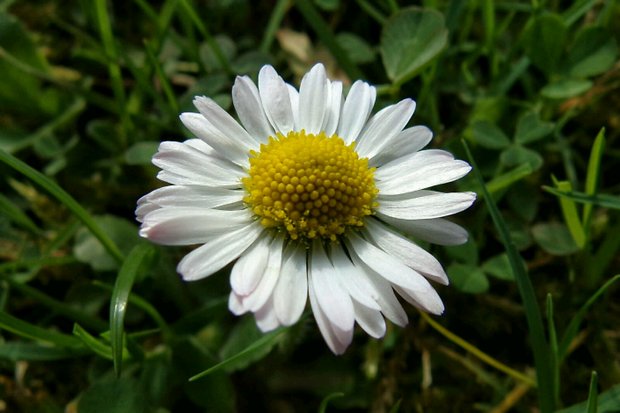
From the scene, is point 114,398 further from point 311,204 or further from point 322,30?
point 322,30

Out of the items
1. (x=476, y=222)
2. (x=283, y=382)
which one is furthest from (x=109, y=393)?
(x=476, y=222)

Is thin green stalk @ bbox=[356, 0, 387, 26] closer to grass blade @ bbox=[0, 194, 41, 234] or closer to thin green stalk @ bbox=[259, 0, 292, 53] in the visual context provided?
thin green stalk @ bbox=[259, 0, 292, 53]

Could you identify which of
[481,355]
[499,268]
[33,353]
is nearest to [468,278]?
[499,268]

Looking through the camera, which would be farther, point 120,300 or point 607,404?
point 607,404

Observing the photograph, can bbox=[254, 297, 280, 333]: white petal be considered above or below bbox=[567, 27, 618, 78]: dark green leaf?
below

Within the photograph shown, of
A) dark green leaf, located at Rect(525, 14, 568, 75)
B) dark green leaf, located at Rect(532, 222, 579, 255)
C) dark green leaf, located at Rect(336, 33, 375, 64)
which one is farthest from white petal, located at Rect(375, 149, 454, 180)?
dark green leaf, located at Rect(525, 14, 568, 75)
